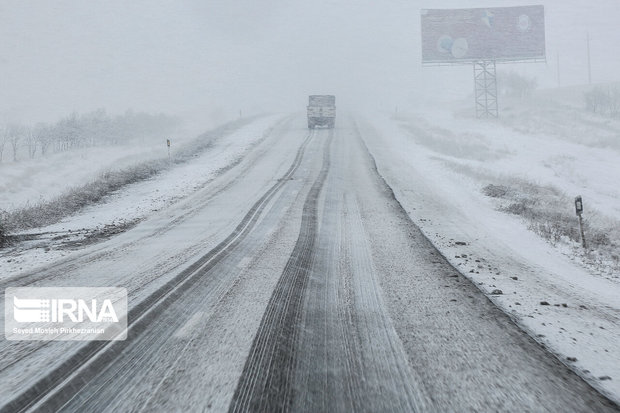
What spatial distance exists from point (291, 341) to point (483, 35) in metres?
42.5

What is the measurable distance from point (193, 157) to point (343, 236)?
1446 centimetres

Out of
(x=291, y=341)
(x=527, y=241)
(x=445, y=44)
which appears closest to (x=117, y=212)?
(x=291, y=341)

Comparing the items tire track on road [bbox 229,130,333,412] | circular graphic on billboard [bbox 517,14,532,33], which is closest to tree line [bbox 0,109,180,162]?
circular graphic on billboard [bbox 517,14,532,33]

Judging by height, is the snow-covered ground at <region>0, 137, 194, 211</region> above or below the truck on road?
below

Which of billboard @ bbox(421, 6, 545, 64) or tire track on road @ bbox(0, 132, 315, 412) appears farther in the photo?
billboard @ bbox(421, 6, 545, 64)

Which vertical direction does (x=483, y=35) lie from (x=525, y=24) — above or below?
below

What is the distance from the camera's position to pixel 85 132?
48375mm

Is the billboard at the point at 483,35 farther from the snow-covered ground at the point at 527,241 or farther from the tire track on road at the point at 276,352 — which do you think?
the tire track on road at the point at 276,352

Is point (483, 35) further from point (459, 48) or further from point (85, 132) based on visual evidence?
point (85, 132)

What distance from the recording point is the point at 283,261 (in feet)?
16.1

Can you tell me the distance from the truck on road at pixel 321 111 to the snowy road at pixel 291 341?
78.3 ft

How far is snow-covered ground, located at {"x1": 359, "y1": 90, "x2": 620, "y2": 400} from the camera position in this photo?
301 centimetres

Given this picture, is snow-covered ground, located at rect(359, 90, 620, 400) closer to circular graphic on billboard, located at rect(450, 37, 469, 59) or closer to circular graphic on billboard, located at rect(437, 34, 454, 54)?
circular graphic on billboard, located at rect(450, 37, 469, 59)

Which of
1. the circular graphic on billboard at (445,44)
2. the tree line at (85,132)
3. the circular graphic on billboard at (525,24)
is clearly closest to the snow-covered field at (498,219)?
the circular graphic on billboard at (445,44)
